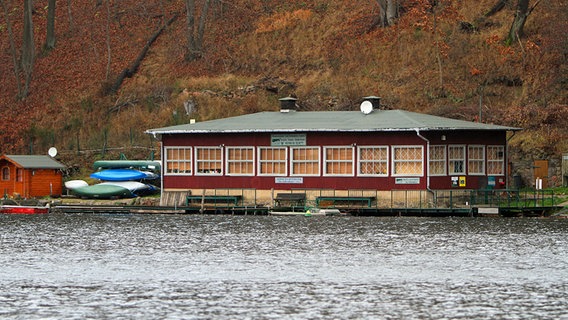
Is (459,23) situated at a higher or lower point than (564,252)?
higher

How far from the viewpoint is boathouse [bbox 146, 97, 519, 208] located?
199 ft

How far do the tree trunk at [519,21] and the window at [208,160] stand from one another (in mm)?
25609

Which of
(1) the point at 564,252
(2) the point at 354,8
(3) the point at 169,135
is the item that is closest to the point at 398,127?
(3) the point at 169,135

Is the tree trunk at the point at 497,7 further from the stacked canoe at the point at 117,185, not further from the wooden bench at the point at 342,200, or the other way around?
A: the stacked canoe at the point at 117,185

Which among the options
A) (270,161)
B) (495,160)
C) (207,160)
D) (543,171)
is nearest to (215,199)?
(207,160)

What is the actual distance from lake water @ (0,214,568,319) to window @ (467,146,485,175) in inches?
219

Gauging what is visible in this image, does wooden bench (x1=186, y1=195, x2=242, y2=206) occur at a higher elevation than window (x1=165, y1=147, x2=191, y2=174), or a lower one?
lower

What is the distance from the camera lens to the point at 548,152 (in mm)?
65938

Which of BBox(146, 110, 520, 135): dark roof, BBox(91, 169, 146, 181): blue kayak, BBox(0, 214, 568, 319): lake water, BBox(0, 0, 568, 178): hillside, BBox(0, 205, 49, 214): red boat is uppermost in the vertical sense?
BBox(0, 0, 568, 178): hillside

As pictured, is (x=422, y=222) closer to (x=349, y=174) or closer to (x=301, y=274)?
(x=349, y=174)

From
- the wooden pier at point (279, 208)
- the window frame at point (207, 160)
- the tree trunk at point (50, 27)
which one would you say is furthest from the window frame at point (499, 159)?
the tree trunk at point (50, 27)

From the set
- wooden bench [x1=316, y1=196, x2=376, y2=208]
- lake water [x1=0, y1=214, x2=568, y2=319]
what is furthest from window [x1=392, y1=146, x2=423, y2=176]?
lake water [x1=0, y1=214, x2=568, y2=319]

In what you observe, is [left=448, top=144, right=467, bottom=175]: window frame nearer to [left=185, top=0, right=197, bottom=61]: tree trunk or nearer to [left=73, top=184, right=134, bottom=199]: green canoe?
[left=73, top=184, right=134, bottom=199]: green canoe

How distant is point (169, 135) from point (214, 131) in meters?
3.54
